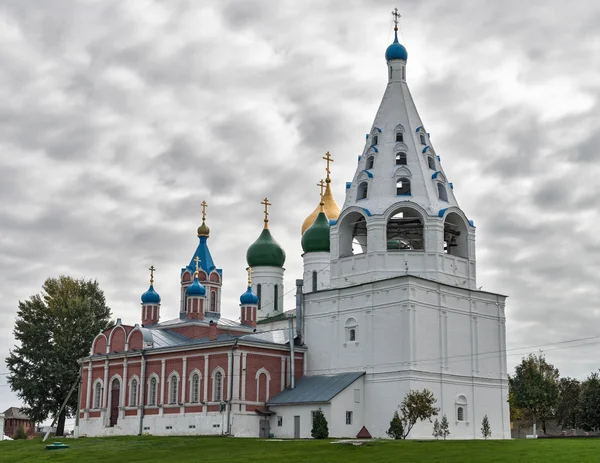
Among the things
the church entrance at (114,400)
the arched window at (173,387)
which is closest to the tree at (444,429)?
the arched window at (173,387)

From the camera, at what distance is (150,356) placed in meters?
42.4

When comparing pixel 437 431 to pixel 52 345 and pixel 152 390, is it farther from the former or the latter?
pixel 52 345

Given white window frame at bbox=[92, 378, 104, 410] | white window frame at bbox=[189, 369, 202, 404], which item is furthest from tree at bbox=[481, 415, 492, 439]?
white window frame at bbox=[92, 378, 104, 410]

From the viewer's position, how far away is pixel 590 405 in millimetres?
49812

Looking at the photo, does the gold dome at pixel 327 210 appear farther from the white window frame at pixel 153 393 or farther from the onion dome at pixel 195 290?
the white window frame at pixel 153 393

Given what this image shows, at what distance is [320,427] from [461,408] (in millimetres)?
6388

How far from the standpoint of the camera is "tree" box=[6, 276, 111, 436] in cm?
5025

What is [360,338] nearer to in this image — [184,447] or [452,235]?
[452,235]

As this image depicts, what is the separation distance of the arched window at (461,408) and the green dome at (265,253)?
18194 millimetres

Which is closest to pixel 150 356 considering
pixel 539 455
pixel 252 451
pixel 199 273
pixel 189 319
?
pixel 189 319

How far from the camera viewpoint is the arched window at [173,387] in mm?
40594

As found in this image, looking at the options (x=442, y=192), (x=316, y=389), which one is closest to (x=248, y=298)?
(x=316, y=389)

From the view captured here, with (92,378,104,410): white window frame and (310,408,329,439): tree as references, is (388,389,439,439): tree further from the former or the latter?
(92,378,104,410): white window frame

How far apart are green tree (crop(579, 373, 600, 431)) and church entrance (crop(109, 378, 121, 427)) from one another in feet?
86.4
